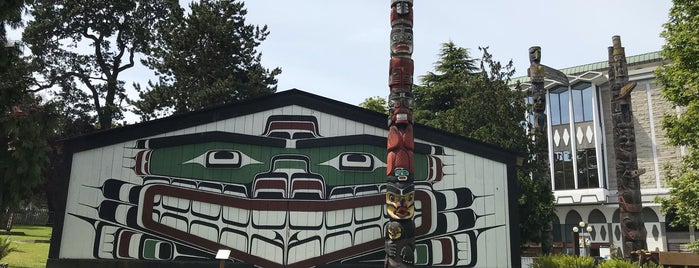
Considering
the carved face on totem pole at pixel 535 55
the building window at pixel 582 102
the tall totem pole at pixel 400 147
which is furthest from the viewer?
the building window at pixel 582 102

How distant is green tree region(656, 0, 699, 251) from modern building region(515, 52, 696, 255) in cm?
1390

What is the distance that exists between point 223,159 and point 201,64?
15.2 metres

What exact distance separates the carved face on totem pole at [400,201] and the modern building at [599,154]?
20.9 m

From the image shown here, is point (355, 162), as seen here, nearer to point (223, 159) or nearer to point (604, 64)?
point (223, 159)

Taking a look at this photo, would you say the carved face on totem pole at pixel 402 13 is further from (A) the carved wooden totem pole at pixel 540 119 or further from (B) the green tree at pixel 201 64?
(B) the green tree at pixel 201 64

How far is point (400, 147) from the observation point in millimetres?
11031

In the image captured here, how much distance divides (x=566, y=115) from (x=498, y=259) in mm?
22329

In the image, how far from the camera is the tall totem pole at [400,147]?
10.5 metres

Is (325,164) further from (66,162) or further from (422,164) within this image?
(66,162)

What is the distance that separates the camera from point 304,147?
41.5ft

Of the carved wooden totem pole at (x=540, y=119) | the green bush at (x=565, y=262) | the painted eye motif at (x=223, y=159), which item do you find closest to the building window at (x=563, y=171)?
the carved wooden totem pole at (x=540, y=119)

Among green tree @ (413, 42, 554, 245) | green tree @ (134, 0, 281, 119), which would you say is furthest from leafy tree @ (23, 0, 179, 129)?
green tree @ (413, 42, 554, 245)

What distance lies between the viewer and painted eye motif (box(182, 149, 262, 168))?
12344 mm

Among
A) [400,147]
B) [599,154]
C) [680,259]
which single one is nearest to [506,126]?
[680,259]
